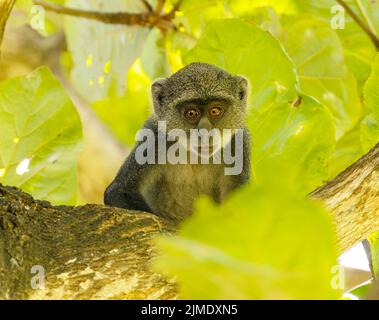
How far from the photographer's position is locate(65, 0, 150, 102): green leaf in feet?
29.1

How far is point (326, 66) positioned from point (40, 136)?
11.6 feet

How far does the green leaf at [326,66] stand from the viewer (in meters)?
7.88

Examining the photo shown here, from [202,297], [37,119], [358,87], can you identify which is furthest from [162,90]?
[202,297]

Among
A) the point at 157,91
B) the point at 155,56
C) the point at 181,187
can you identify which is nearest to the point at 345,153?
the point at 181,187

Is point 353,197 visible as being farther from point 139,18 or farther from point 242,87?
point 139,18

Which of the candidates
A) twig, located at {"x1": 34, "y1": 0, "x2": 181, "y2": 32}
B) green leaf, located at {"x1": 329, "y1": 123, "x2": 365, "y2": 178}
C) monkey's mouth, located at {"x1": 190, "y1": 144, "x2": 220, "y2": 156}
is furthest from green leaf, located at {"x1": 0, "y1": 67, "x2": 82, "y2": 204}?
green leaf, located at {"x1": 329, "y1": 123, "x2": 365, "y2": 178}

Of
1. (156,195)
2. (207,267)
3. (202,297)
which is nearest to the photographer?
(207,267)

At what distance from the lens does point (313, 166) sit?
261 inches

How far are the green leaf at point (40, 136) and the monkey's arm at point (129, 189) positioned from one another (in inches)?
18.2

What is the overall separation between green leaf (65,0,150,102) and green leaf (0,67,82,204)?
2.44 meters

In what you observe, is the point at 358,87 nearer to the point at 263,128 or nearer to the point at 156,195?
the point at 263,128

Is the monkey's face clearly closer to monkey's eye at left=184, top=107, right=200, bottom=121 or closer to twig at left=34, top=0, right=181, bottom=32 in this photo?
monkey's eye at left=184, top=107, right=200, bottom=121

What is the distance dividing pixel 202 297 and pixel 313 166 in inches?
197

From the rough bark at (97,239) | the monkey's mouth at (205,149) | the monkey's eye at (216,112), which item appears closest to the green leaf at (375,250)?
the rough bark at (97,239)
